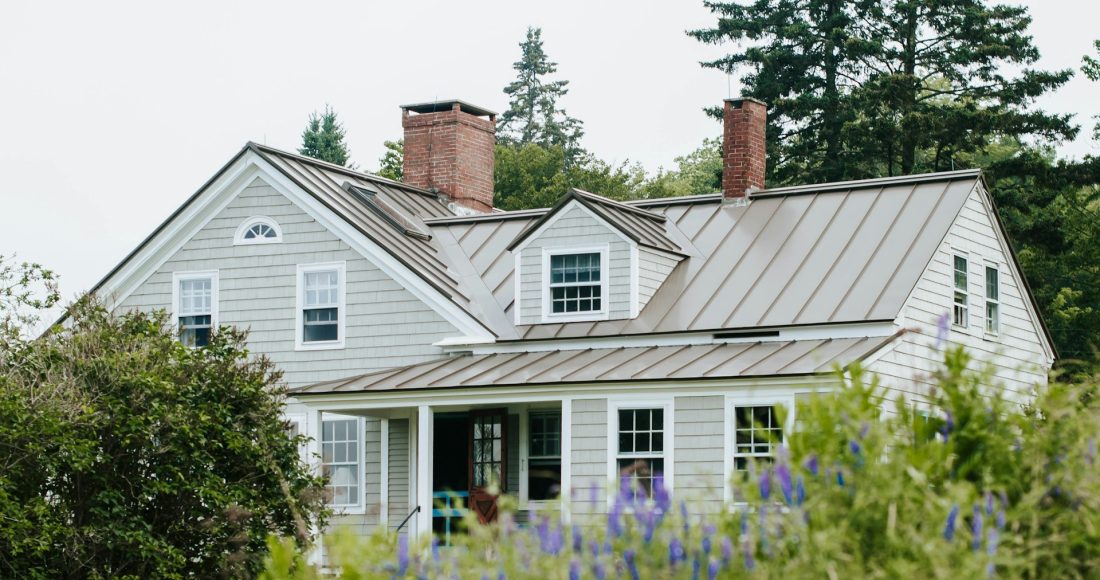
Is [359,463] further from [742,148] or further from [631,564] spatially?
[631,564]

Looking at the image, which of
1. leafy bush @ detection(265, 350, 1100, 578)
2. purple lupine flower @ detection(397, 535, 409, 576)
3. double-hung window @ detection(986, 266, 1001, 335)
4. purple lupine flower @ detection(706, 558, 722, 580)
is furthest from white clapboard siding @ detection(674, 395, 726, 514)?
purple lupine flower @ detection(706, 558, 722, 580)

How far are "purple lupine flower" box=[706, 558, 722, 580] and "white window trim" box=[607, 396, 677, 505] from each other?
13.4 meters

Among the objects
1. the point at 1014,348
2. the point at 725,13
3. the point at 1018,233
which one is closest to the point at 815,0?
the point at 725,13

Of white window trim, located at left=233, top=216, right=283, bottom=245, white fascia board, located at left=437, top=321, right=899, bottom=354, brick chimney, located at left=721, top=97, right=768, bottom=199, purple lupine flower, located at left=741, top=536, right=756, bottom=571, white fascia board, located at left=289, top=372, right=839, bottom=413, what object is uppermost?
brick chimney, located at left=721, top=97, right=768, bottom=199

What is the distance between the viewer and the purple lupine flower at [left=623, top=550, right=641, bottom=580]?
738cm

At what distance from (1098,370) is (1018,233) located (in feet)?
99.7

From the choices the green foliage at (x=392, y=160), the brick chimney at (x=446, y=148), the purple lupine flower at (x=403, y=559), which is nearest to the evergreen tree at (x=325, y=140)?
the green foliage at (x=392, y=160)

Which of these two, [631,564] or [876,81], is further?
[876,81]

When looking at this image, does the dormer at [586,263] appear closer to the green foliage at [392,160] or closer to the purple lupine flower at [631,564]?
the purple lupine flower at [631,564]

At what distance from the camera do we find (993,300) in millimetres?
25156

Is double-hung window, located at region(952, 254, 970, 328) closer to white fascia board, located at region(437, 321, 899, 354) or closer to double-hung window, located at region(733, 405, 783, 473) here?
white fascia board, located at region(437, 321, 899, 354)

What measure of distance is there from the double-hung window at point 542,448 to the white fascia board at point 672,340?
3.41ft

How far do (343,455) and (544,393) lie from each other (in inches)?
194

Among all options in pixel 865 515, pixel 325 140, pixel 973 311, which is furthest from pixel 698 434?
pixel 325 140
